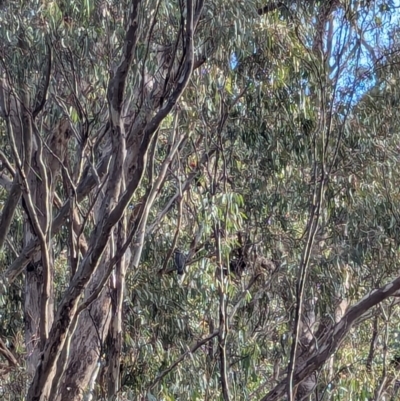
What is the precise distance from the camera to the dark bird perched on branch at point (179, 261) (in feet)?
15.6

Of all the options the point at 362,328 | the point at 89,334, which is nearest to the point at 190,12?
the point at 89,334

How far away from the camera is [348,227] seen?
4.68 meters

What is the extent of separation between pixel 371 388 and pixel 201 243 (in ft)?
4.72

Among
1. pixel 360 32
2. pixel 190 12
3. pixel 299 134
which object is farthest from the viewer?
pixel 299 134

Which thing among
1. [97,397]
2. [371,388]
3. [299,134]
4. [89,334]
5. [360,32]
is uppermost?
[299,134]

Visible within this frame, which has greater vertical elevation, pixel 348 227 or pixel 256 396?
pixel 348 227

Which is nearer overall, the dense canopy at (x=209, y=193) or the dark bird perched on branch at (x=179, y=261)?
the dense canopy at (x=209, y=193)

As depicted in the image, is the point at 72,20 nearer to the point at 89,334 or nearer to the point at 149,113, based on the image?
the point at 149,113

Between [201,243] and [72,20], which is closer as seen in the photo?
[72,20]

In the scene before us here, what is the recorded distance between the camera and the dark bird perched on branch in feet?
15.6

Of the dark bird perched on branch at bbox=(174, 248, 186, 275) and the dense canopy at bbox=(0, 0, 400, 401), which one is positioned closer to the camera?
the dense canopy at bbox=(0, 0, 400, 401)

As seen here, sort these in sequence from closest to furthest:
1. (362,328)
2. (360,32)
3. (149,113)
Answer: (360,32), (149,113), (362,328)

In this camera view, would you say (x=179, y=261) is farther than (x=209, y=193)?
Yes

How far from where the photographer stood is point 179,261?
4789 millimetres
